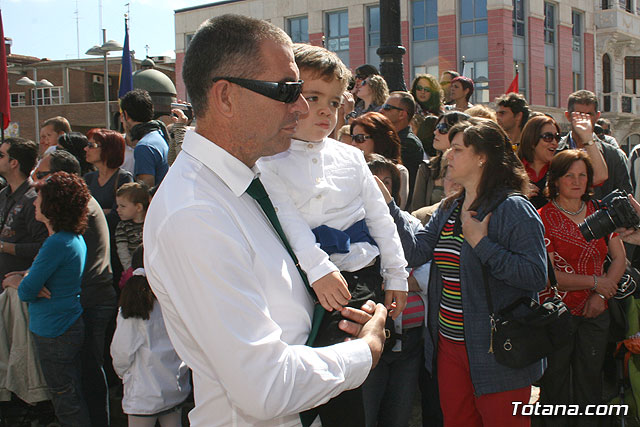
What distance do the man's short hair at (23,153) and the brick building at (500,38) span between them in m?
25.9

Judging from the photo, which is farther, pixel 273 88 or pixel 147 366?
pixel 147 366

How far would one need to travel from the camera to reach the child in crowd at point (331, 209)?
1.95 m

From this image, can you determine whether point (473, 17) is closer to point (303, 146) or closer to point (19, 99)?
point (303, 146)

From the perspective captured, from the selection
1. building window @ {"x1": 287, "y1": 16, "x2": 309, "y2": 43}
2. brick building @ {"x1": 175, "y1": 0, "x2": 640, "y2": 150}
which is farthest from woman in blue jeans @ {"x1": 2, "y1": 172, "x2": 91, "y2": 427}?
building window @ {"x1": 287, "y1": 16, "x2": 309, "y2": 43}

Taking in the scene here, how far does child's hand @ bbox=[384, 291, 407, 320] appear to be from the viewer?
8.18 feet

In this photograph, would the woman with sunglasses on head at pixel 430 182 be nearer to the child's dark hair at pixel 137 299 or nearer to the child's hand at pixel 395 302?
the child's dark hair at pixel 137 299

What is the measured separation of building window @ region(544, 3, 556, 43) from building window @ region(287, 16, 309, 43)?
45.0 feet

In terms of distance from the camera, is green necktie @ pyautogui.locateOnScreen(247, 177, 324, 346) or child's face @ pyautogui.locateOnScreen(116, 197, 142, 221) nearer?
green necktie @ pyautogui.locateOnScreen(247, 177, 324, 346)

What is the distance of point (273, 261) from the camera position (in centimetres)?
169

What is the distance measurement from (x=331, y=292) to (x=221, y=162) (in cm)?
56

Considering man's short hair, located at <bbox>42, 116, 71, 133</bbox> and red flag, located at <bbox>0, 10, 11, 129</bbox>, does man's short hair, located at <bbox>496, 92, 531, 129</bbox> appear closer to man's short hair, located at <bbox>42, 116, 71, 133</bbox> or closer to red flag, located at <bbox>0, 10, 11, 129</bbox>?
man's short hair, located at <bbox>42, 116, 71, 133</bbox>

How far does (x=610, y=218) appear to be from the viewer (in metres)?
4.00

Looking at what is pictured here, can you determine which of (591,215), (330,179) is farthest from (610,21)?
(330,179)

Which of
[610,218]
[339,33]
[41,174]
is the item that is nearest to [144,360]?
[41,174]
